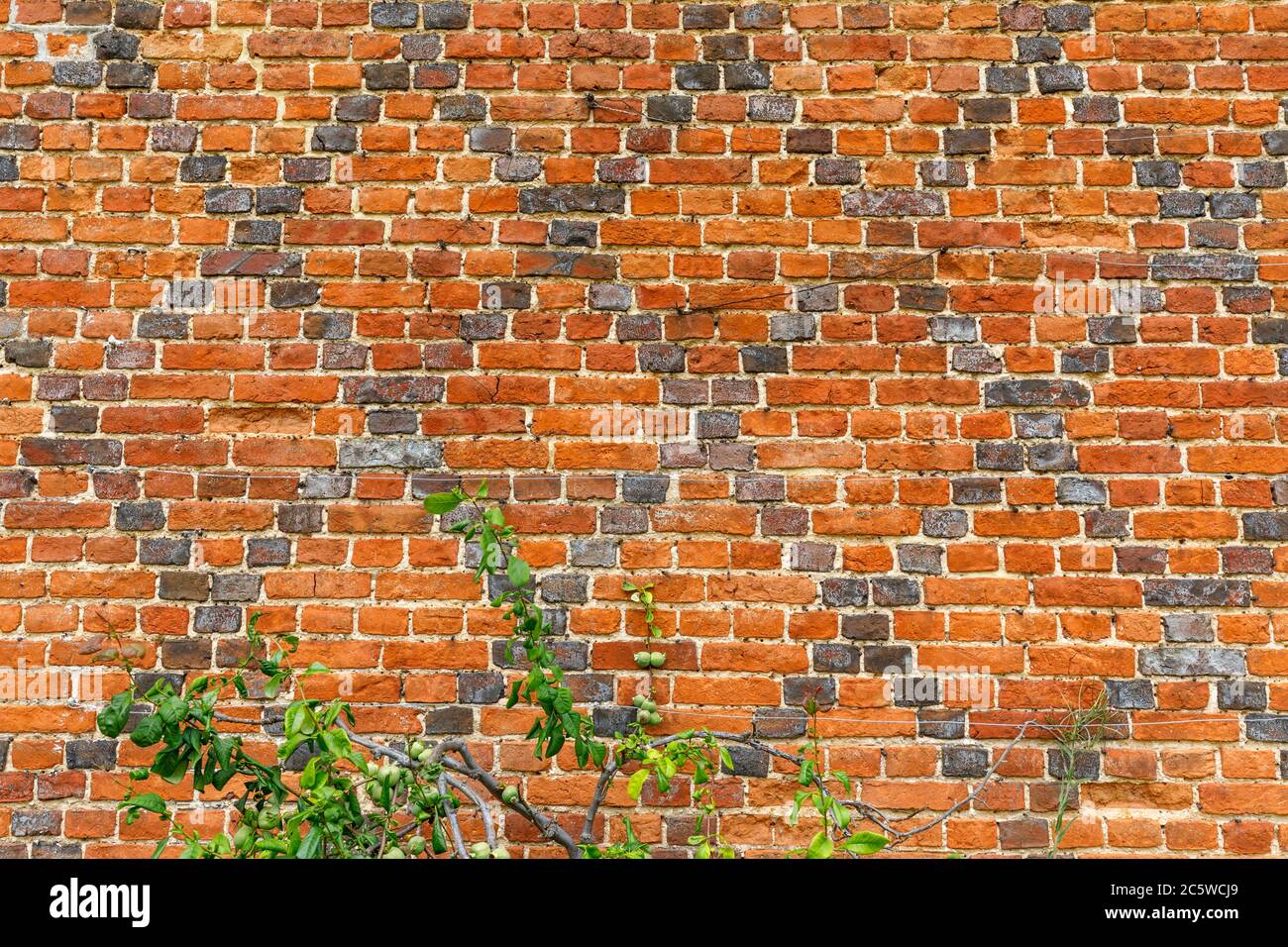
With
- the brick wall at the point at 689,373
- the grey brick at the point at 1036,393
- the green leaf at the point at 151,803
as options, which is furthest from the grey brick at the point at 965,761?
the green leaf at the point at 151,803

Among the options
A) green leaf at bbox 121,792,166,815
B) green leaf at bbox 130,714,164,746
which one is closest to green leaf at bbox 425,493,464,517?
green leaf at bbox 130,714,164,746

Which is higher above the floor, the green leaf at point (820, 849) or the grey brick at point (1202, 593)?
the grey brick at point (1202, 593)

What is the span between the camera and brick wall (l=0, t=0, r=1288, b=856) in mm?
2723

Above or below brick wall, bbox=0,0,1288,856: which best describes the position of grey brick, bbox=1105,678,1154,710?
below

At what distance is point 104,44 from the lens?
292cm

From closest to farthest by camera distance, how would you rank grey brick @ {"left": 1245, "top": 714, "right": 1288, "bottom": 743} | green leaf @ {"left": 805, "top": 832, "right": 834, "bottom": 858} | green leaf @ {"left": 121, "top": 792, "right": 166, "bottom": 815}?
green leaf @ {"left": 805, "top": 832, "right": 834, "bottom": 858}, green leaf @ {"left": 121, "top": 792, "right": 166, "bottom": 815}, grey brick @ {"left": 1245, "top": 714, "right": 1288, "bottom": 743}

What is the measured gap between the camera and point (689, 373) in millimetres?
2822

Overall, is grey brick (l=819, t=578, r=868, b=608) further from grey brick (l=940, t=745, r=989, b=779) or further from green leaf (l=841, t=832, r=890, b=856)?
green leaf (l=841, t=832, r=890, b=856)

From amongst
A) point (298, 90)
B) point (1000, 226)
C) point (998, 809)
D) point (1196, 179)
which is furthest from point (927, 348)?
point (298, 90)

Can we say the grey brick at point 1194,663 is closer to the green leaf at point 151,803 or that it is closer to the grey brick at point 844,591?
the grey brick at point 844,591

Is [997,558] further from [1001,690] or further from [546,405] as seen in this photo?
[546,405]

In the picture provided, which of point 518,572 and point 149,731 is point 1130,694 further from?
point 149,731

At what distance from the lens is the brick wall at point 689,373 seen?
2.72 m

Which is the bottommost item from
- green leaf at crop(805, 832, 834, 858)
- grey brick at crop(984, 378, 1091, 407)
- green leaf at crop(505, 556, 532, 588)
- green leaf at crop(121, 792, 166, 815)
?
green leaf at crop(805, 832, 834, 858)
